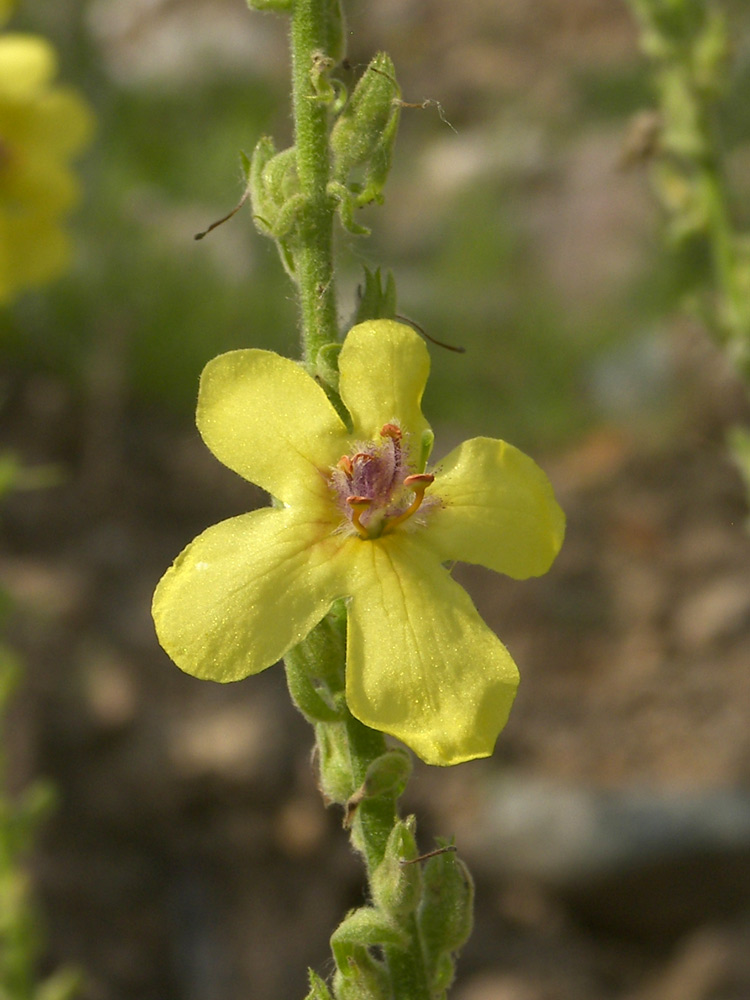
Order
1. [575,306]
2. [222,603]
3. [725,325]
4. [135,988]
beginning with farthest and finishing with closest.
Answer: [575,306] < [135,988] < [725,325] < [222,603]

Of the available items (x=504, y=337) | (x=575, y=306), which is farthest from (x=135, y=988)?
(x=575, y=306)

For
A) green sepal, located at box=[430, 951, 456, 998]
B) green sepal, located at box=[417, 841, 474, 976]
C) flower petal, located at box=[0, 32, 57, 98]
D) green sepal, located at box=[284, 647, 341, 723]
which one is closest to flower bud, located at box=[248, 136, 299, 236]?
green sepal, located at box=[284, 647, 341, 723]

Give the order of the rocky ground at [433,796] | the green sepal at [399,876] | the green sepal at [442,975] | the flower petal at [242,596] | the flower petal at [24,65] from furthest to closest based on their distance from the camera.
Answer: the rocky ground at [433,796], the flower petal at [24,65], the green sepal at [442,975], the green sepal at [399,876], the flower petal at [242,596]

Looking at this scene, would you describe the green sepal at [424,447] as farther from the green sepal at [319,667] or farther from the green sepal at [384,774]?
the green sepal at [384,774]

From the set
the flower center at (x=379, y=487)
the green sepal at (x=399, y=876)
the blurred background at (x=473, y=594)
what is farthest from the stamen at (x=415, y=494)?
the blurred background at (x=473, y=594)

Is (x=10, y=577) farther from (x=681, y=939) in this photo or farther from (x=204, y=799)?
(x=681, y=939)

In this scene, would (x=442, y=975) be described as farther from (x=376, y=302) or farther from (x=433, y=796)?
(x=433, y=796)

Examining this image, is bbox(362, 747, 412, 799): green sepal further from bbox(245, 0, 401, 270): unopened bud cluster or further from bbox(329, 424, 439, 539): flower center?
bbox(245, 0, 401, 270): unopened bud cluster
